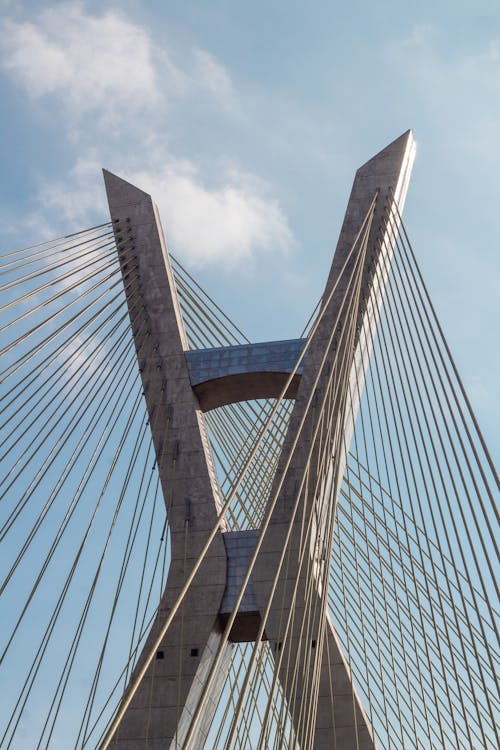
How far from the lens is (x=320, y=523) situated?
45.3ft

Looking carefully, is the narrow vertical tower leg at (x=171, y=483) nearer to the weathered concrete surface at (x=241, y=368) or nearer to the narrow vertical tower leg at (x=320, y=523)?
the weathered concrete surface at (x=241, y=368)

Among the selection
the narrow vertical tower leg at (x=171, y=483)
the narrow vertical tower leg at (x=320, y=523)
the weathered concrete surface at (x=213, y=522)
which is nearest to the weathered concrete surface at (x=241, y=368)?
the weathered concrete surface at (x=213, y=522)

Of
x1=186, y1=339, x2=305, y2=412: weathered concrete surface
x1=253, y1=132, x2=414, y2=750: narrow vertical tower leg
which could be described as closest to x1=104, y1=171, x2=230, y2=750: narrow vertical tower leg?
x1=186, y1=339, x2=305, y2=412: weathered concrete surface

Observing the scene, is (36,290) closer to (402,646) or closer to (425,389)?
(425,389)

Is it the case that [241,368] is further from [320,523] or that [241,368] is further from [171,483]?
[320,523]

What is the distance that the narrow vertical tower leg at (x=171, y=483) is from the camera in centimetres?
1282

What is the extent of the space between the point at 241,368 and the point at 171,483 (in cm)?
263

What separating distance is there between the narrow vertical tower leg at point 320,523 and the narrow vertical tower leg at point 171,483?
1.00 meters

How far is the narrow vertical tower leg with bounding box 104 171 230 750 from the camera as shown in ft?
42.1

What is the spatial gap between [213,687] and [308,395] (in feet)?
15.9

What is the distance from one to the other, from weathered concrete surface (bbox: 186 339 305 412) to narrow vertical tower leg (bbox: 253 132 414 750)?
56 cm

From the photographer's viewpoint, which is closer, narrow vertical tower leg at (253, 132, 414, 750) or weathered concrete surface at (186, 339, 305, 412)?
narrow vertical tower leg at (253, 132, 414, 750)

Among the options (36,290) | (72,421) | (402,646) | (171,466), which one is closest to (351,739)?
(402,646)

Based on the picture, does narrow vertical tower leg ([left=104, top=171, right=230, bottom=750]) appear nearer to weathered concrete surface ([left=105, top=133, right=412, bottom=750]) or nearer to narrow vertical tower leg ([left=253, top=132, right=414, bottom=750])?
weathered concrete surface ([left=105, top=133, right=412, bottom=750])
